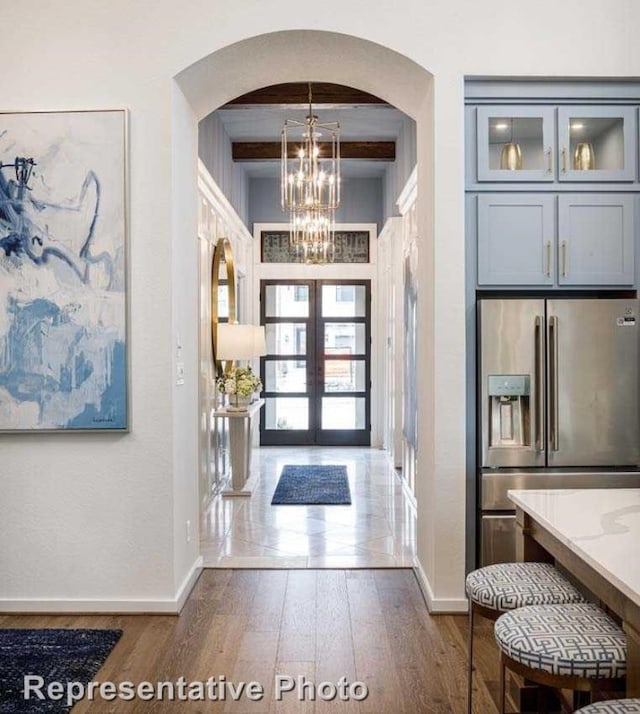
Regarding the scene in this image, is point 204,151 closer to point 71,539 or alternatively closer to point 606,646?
point 71,539

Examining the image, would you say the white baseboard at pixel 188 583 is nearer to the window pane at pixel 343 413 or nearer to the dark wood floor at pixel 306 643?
the dark wood floor at pixel 306 643

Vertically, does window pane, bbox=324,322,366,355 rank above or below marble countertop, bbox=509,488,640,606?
above

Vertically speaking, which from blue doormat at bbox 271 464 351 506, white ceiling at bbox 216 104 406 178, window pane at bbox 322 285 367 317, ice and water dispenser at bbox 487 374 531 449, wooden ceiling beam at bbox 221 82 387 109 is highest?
white ceiling at bbox 216 104 406 178

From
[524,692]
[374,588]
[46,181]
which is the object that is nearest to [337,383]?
[374,588]

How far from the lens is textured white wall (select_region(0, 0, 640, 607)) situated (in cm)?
338

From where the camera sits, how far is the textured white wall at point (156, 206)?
338cm

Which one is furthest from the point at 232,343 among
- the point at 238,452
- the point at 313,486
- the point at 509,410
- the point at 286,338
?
the point at 286,338

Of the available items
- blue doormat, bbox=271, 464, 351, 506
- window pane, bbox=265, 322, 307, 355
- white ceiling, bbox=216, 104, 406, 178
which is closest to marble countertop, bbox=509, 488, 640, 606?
blue doormat, bbox=271, 464, 351, 506

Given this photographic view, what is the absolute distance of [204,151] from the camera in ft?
18.1

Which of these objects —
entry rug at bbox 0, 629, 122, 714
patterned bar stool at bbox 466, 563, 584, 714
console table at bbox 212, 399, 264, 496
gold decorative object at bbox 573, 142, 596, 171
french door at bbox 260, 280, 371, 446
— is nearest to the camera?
patterned bar stool at bbox 466, 563, 584, 714

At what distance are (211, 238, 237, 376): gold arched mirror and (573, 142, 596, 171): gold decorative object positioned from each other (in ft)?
10.6

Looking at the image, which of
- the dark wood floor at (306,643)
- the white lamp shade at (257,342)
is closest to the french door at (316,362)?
the white lamp shade at (257,342)

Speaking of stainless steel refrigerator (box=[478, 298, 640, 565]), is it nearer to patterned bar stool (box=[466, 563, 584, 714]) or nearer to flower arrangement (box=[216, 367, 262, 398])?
patterned bar stool (box=[466, 563, 584, 714])

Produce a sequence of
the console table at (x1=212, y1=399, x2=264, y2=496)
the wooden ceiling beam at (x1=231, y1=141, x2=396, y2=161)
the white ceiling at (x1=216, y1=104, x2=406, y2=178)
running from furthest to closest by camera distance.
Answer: the wooden ceiling beam at (x1=231, y1=141, x2=396, y2=161) < the white ceiling at (x1=216, y1=104, x2=406, y2=178) < the console table at (x1=212, y1=399, x2=264, y2=496)
